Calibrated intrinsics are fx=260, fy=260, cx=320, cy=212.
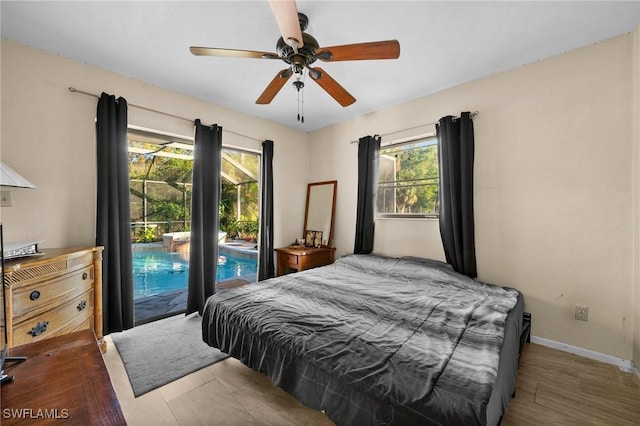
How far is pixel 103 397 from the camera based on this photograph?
2.26 ft

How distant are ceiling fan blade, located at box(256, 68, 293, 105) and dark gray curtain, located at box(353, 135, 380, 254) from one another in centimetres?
165

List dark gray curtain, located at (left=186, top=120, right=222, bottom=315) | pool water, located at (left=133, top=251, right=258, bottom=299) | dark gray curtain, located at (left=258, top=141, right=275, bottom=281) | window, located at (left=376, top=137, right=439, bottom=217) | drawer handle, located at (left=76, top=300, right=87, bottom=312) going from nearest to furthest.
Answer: drawer handle, located at (left=76, top=300, right=87, bottom=312), dark gray curtain, located at (left=186, top=120, right=222, bottom=315), window, located at (left=376, top=137, right=439, bottom=217), pool water, located at (left=133, top=251, right=258, bottom=299), dark gray curtain, located at (left=258, top=141, right=275, bottom=281)

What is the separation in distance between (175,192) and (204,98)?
1366 mm

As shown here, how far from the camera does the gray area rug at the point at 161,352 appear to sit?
1920 mm

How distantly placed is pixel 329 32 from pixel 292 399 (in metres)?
2.64

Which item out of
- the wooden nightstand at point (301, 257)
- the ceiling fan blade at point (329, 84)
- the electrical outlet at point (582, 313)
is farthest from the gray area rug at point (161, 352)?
the electrical outlet at point (582, 313)

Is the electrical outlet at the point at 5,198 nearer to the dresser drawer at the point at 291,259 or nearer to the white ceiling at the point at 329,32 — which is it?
the white ceiling at the point at 329,32

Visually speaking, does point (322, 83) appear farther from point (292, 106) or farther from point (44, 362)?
point (44, 362)

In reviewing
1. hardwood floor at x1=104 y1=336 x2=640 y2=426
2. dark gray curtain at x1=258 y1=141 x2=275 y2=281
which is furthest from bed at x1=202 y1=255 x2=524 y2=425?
dark gray curtain at x1=258 y1=141 x2=275 y2=281

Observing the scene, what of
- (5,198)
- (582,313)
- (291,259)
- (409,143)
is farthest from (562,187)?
(5,198)

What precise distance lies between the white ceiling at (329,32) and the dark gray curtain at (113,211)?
508 mm

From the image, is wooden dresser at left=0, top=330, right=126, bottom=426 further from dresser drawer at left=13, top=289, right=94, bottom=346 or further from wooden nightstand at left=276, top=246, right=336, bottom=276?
wooden nightstand at left=276, top=246, right=336, bottom=276

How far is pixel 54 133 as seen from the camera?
228cm

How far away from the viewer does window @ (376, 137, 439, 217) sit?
3.16 m
